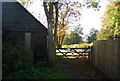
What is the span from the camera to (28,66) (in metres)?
5.48

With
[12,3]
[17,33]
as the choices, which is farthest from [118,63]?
[12,3]

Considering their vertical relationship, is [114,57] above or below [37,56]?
above

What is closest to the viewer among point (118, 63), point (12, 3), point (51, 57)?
point (118, 63)

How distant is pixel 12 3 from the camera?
834 centimetres

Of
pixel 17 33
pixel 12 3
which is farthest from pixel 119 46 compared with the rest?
pixel 12 3

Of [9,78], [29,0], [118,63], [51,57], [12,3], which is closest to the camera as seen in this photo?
[118,63]

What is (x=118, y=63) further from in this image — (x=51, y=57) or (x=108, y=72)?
(x=51, y=57)

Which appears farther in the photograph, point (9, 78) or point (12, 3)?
point (12, 3)

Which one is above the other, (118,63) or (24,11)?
(24,11)

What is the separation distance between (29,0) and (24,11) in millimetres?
2319

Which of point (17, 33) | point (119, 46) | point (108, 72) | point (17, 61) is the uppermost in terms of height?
point (17, 33)

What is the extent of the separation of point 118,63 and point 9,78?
3.78 meters

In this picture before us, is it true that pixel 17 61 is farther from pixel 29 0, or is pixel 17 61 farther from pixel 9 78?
pixel 29 0

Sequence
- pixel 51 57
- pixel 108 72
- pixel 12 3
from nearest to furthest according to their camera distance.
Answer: pixel 108 72 < pixel 51 57 < pixel 12 3
